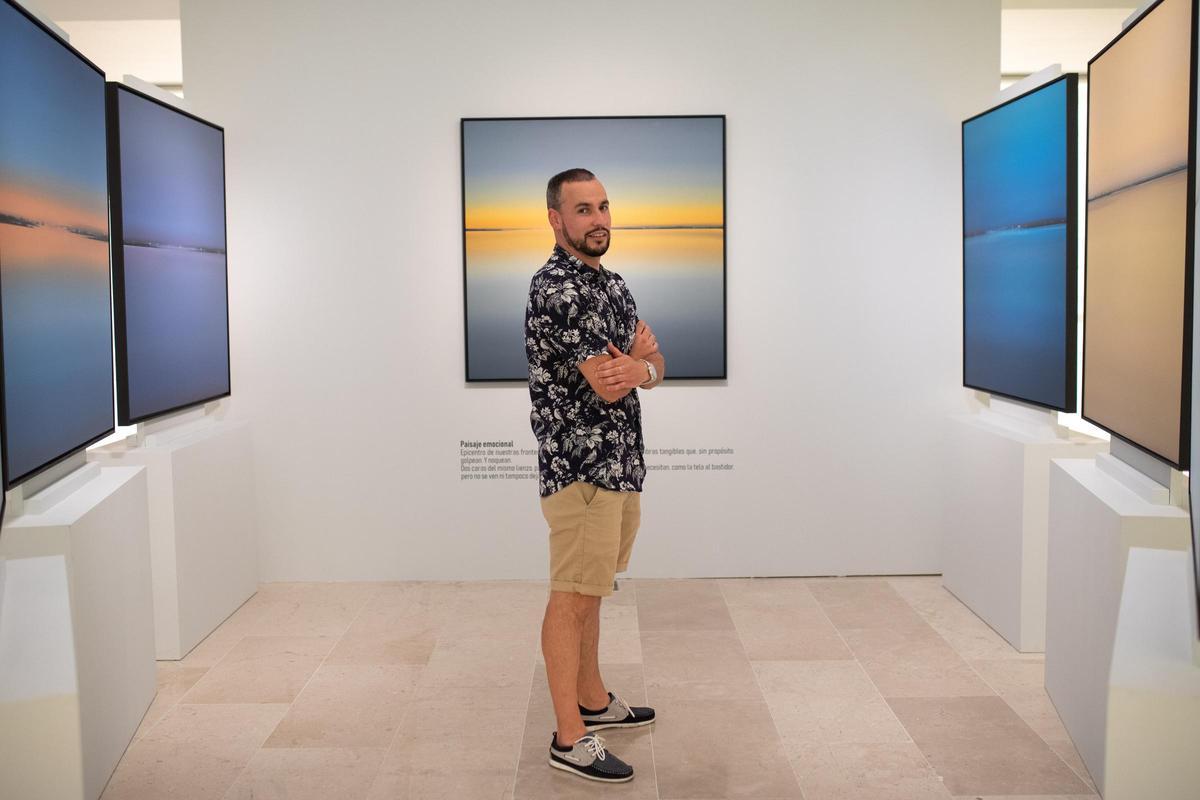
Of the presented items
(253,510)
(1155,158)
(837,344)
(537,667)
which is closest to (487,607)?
(537,667)

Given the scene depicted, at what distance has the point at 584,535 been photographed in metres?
3.59

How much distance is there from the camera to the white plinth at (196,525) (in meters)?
4.73

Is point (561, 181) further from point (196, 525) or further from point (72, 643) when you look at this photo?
Answer: point (196, 525)

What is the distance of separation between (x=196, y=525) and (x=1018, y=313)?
380 centimetres

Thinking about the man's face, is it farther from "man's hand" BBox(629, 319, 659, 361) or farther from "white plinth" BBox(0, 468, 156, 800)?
"white plinth" BBox(0, 468, 156, 800)

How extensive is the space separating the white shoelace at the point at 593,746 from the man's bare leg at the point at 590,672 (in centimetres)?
32

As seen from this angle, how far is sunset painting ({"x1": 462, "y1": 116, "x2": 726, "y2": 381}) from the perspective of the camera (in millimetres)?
5875

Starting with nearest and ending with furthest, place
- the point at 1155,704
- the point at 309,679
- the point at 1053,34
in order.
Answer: the point at 1155,704 → the point at 309,679 → the point at 1053,34

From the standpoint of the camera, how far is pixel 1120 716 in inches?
114

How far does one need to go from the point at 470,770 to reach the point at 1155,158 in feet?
9.25

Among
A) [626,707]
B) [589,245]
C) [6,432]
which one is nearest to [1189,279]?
[589,245]

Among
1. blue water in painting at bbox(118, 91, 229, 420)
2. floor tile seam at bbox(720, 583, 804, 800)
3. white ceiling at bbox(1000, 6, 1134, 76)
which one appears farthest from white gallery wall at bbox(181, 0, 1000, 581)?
floor tile seam at bbox(720, 583, 804, 800)

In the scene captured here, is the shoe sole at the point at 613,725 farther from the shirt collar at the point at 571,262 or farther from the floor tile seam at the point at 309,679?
the shirt collar at the point at 571,262

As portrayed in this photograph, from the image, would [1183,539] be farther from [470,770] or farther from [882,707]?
[470,770]
